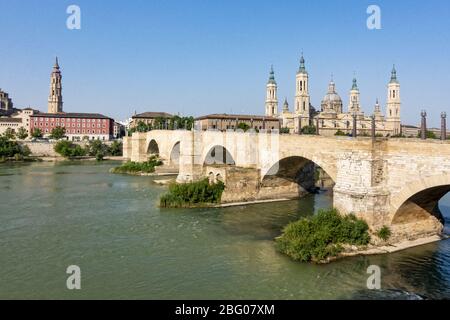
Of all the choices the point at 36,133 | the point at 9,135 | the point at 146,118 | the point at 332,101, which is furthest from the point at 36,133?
the point at 332,101

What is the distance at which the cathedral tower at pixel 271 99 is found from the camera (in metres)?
90.4

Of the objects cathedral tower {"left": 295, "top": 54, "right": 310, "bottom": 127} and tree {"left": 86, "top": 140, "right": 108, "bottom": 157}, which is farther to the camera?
cathedral tower {"left": 295, "top": 54, "right": 310, "bottom": 127}

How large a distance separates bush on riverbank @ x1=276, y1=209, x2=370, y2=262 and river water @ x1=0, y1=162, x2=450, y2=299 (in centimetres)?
45

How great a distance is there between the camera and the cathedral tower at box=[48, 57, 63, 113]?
10512cm

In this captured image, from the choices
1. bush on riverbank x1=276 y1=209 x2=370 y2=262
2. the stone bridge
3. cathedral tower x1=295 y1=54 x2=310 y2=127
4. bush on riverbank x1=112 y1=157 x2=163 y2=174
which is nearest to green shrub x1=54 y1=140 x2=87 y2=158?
bush on riverbank x1=112 y1=157 x2=163 y2=174

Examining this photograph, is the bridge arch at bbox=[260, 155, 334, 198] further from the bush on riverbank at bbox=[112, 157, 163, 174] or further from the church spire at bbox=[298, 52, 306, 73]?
the church spire at bbox=[298, 52, 306, 73]

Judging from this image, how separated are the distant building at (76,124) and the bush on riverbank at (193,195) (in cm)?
6601

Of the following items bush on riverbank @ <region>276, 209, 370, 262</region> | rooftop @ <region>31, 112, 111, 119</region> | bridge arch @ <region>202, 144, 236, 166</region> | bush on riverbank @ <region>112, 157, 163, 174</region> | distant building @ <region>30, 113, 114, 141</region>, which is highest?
rooftop @ <region>31, 112, 111, 119</region>

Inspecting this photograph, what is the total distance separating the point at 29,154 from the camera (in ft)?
215

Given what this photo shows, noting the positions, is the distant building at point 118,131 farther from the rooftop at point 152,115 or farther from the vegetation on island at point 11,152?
the vegetation on island at point 11,152

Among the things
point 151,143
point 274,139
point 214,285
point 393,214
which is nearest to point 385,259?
point 393,214

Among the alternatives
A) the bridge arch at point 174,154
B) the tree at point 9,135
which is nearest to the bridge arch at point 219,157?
the bridge arch at point 174,154

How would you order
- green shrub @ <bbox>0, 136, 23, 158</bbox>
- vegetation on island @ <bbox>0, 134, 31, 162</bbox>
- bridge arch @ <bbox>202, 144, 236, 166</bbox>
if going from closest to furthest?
bridge arch @ <bbox>202, 144, 236, 166</bbox> < vegetation on island @ <bbox>0, 134, 31, 162</bbox> < green shrub @ <bbox>0, 136, 23, 158</bbox>

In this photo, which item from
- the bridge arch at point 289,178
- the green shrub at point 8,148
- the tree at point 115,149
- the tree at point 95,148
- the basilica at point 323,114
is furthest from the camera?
the basilica at point 323,114
